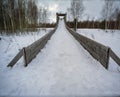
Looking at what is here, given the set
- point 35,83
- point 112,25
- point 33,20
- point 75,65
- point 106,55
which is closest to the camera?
point 35,83

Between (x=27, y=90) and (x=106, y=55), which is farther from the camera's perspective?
(x=106, y=55)

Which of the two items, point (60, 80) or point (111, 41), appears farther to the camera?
point (111, 41)

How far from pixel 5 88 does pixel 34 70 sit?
1251 mm

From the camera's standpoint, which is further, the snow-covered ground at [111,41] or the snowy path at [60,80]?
the snow-covered ground at [111,41]

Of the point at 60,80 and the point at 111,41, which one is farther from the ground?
the point at 111,41

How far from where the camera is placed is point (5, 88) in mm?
3018

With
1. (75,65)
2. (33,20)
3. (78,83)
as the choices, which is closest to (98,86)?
(78,83)

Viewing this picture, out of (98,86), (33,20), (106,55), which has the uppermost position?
(33,20)

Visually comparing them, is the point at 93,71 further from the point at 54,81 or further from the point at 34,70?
the point at 34,70

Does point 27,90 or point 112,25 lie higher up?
point 112,25

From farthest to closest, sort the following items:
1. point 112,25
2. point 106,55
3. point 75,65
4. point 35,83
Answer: point 112,25 → point 75,65 → point 106,55 → point 35,83

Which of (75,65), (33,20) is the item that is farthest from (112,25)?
(75,65)

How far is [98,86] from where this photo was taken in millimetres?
3080

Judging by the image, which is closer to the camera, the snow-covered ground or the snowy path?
the snowy path
